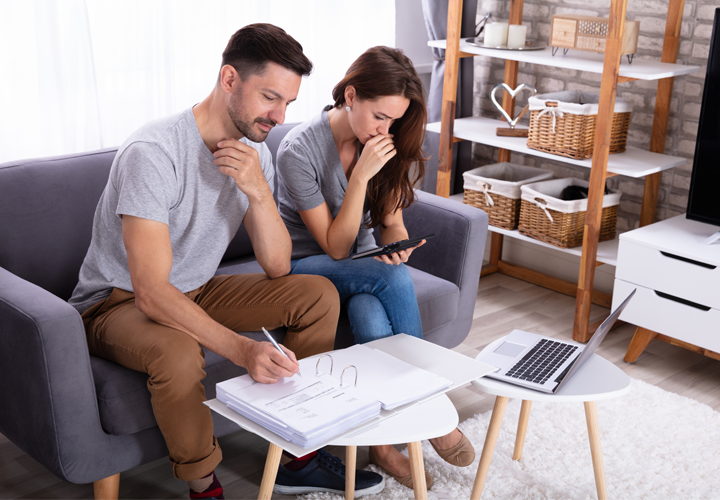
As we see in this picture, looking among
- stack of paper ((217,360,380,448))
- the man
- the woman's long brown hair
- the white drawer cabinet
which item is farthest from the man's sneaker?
the white drawer cabinet

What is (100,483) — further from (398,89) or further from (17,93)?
(17,93)

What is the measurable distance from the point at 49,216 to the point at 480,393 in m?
1.44

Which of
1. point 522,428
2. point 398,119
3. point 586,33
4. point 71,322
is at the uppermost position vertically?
point 586,33

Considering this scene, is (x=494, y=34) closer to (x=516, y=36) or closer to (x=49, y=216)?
(x=516, y=36)

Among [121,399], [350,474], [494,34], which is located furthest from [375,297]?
[494,34]

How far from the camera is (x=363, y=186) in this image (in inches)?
76.2

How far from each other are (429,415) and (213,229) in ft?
2.43

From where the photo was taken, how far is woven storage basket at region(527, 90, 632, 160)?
105 inches

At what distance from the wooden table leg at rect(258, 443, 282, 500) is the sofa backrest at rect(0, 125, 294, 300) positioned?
2.98ft

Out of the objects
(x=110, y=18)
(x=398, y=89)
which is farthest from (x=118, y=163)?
(x=110, y=18)

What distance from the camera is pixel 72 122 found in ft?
8.13

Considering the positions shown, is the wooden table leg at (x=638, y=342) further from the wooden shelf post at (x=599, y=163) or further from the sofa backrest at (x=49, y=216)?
the sofa backrest at (x=49, y=216)

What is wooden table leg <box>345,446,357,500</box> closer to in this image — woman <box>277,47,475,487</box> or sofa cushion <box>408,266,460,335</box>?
woman <box>277,47,475,487</box>

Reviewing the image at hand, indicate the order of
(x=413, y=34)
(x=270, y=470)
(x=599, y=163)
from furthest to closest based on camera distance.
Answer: (x=413, y=34) < (x=599, y=163) < (x=270, y=470)
